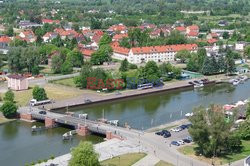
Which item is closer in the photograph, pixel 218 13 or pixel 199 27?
pixel 199 27

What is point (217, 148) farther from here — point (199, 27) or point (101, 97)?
point (199, 27)

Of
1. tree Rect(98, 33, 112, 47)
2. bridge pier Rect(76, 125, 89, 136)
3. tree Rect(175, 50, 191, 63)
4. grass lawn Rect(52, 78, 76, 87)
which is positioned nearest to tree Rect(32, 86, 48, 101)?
grass lawn Rect(52, 78, 76, 87)

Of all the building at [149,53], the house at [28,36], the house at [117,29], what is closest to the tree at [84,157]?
the building at [149,53]

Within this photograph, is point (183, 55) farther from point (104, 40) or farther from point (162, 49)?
point (104, 40)

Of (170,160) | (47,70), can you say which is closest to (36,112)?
(170,160)

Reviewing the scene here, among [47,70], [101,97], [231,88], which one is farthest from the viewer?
[47,70]

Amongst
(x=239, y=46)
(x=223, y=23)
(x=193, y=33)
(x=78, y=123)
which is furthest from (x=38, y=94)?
(x=223, y=23)
